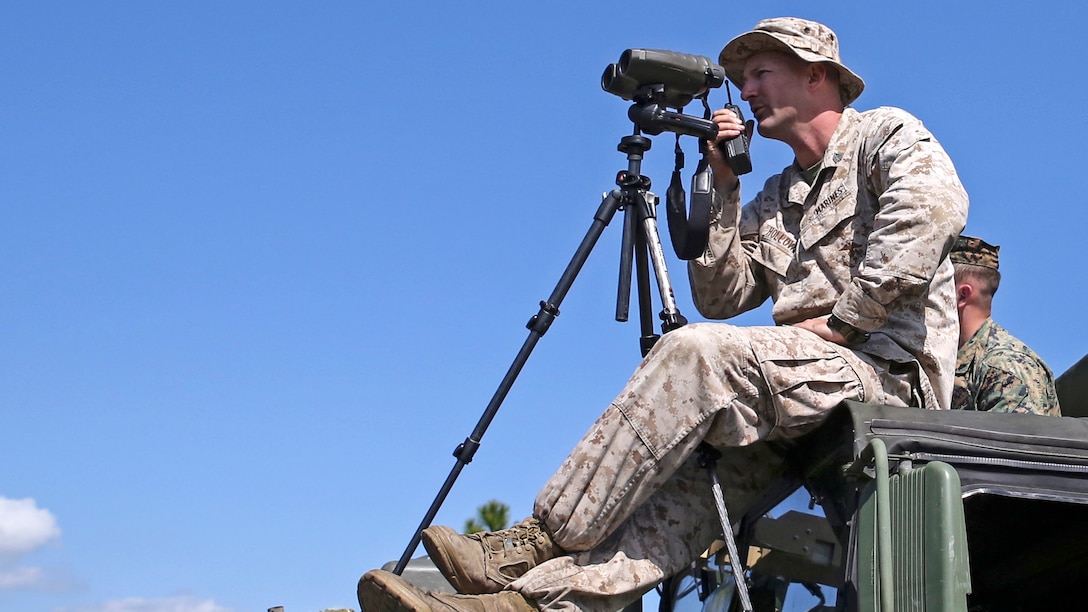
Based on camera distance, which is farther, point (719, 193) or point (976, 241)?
point (976, 241)

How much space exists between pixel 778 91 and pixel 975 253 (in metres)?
1.28

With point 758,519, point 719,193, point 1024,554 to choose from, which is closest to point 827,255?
point 719,193

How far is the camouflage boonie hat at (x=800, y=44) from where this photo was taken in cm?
431

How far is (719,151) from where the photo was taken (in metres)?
4.41

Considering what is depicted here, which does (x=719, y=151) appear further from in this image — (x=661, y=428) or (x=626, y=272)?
(x=661, y=428)

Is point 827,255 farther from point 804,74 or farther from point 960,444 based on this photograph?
point 960,444

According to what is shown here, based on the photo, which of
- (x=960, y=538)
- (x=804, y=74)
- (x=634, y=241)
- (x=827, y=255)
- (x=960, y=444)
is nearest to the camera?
(x=960, y=538)

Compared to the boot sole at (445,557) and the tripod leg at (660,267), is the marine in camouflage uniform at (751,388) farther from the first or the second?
the tripod leg at (660,267)

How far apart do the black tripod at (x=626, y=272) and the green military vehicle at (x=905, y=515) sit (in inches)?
32.8

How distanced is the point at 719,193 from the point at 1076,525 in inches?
A: 57.1

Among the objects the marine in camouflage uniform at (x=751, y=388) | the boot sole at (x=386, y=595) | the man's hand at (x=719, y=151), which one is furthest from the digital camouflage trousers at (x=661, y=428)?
the man's hand at (x=719, y=151)

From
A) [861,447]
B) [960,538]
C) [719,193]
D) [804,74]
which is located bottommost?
[960,538]

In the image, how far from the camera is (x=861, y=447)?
10.9ft

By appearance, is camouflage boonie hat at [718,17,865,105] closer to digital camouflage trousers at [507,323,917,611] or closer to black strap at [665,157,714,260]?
black strap at [665,157,714,260]
